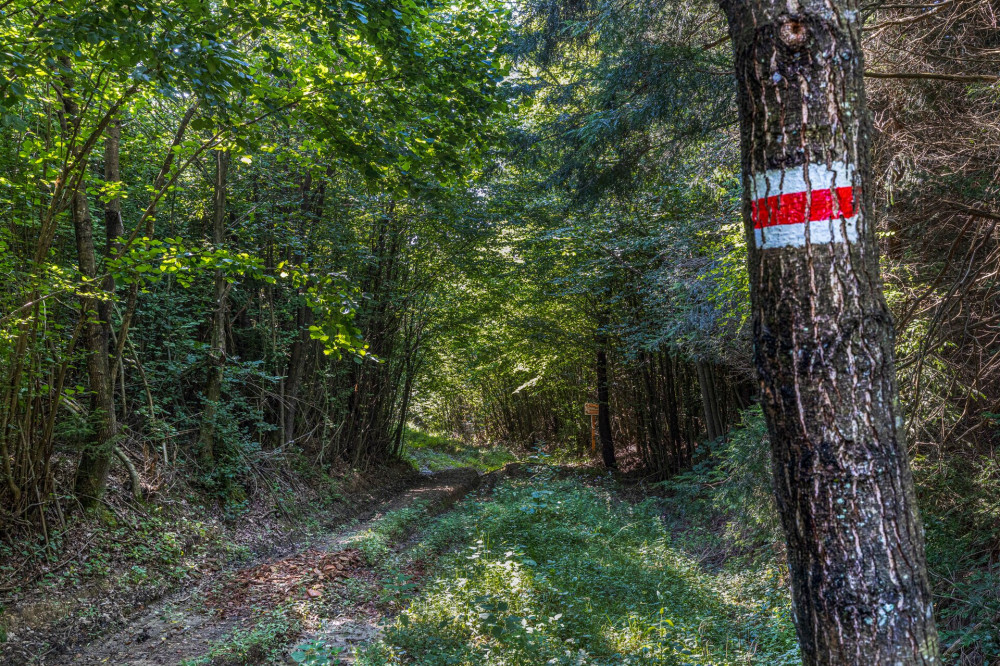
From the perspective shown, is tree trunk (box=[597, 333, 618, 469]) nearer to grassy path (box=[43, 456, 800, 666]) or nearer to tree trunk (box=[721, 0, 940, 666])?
grassy path (box=[43, 456, 800, 666])

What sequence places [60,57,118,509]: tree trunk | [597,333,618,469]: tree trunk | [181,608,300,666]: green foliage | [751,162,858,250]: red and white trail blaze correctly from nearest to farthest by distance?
[751,162,858,250]: red and white trail blaze
[181,608,300,666]: green foliage
[60,57,118,509]: tree trunk
[597,333,618,469]: tree trunk

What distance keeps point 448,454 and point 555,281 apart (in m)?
14.8

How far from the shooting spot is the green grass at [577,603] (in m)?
4.02

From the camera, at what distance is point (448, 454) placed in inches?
983

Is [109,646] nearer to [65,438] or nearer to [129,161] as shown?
[65,438]

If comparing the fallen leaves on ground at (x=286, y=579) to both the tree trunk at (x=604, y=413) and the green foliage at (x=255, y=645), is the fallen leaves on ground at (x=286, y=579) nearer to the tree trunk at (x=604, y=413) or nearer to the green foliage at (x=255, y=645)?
the green foliage at (x=255, y=645)

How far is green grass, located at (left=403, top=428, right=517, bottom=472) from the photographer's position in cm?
2091

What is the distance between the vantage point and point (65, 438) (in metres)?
7.08

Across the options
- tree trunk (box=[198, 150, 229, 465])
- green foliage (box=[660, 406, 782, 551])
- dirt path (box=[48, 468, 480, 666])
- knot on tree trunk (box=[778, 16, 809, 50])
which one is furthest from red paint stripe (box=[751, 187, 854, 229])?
tree trunk (box=[198, 150, 229, 465])

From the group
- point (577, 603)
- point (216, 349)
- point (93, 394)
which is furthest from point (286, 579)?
point (216, 349)

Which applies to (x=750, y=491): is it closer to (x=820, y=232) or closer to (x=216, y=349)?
(x=820, y=232)

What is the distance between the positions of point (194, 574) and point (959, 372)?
7.70m

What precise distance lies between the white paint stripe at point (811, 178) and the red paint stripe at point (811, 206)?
0.05ft

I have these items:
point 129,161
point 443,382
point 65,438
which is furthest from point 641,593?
point 443,382
